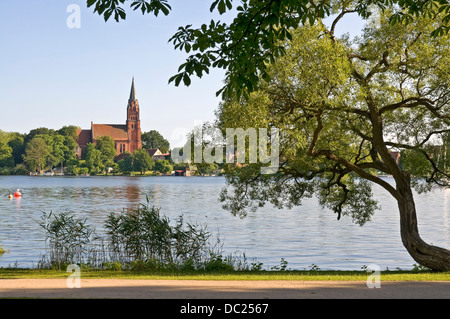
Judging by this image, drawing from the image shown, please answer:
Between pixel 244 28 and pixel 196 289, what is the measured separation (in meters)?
4.92

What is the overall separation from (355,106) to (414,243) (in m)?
5.20

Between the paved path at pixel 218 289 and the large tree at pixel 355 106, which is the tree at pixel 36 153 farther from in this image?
the paved path at pixel 218 289

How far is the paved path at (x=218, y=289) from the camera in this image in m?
9.70

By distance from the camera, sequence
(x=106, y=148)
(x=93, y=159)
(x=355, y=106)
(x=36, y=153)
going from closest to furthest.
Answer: (x=355, y=106) < (x=36, y=153) < (x=93, y=159) < (x=106, y=148)

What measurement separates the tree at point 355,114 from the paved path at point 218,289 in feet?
19.6

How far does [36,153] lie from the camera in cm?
16700

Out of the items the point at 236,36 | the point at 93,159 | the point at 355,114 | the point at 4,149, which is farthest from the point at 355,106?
the point at 93,159

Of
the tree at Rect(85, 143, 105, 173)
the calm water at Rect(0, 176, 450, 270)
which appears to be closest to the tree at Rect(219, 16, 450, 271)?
the calm water at Rect(0, 176, 450, 270)

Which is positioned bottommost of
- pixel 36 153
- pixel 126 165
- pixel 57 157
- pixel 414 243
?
pixel 414 243

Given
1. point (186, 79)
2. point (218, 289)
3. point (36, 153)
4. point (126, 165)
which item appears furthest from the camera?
point (126, 165)

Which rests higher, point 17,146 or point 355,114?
point 17,146

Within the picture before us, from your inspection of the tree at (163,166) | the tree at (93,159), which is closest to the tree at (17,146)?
the tree at (93,159)

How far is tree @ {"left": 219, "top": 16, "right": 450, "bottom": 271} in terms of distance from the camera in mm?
16188

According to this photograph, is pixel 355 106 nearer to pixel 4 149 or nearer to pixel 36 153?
pixel 36 153
